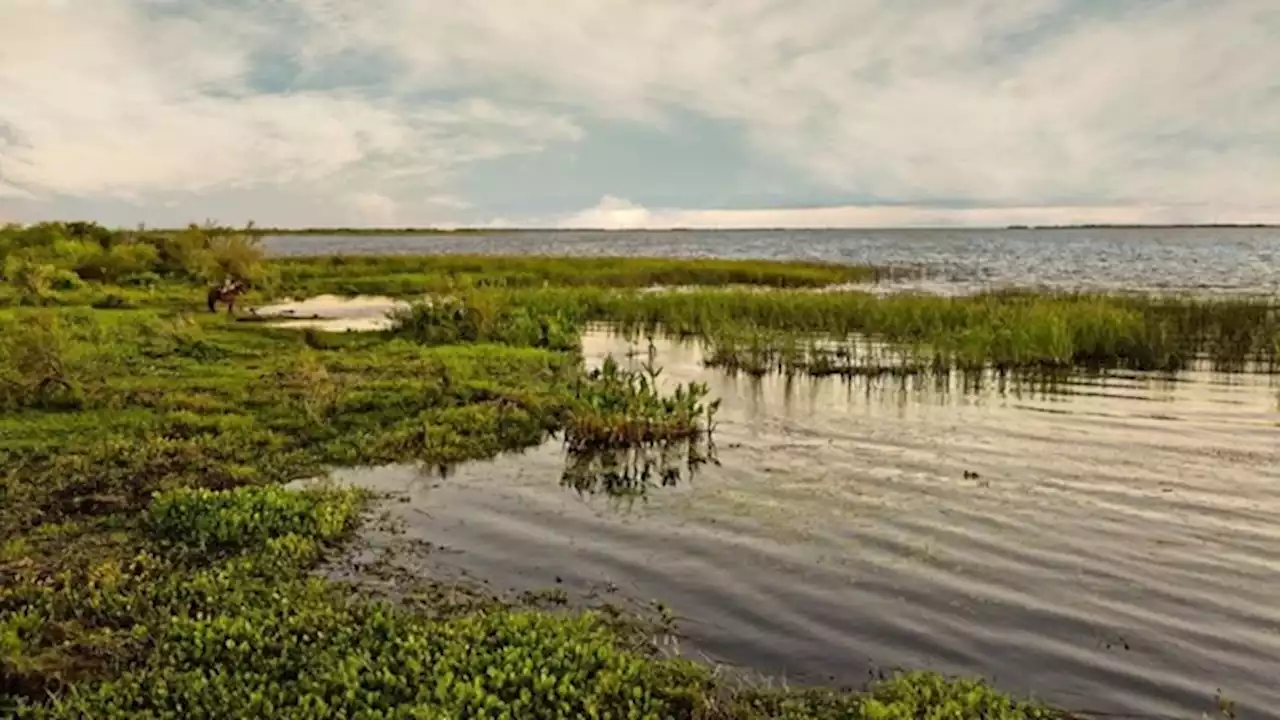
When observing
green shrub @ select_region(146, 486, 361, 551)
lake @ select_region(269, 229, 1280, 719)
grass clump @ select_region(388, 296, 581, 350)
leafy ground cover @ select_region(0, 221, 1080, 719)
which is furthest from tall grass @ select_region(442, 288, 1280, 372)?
green shrub @ select_region(146, 486, 361, 551)

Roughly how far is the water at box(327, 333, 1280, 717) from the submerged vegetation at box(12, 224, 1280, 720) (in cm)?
79

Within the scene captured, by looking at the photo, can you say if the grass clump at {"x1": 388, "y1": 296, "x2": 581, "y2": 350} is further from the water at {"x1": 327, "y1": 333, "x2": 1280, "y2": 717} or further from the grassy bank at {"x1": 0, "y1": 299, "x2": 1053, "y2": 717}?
the water at {"x1": 327, "y1": 333, "x2": 1280, "y2": 717}

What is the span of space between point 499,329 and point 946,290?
28116mm

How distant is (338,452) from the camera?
13.4m

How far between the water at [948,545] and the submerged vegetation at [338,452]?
2.59ft

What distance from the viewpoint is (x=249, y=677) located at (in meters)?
6.51

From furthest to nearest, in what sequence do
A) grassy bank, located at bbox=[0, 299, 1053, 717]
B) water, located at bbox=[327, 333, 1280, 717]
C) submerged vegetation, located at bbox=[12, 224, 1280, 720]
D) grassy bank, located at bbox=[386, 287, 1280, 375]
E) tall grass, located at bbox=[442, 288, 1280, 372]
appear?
tall grass, located at bbox=[442, 288, 1280, 372] → grassy bank, located at bbox=[386, 287, 1280, 375] → water, located at bbox=[327, 333, 1280, 717] → submerged vegetation, located at bbox=[12, 224, 1280, 720] → grassy bank, located at bbox=[0, 299, 1053, 717]

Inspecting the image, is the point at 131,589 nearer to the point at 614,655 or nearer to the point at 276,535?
the point at 276,535

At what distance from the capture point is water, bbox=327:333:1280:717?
7.79m

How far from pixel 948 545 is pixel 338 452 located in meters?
7.83

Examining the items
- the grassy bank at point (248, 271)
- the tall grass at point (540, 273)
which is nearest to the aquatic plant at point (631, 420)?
the grassy bank at point (248, 271)

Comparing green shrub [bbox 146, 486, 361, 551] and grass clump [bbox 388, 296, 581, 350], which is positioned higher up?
grass clump [bbox 388, 296, 581, 350]

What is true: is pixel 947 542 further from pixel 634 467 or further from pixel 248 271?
pixel 248 271

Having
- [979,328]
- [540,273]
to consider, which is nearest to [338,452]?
[979,328]
